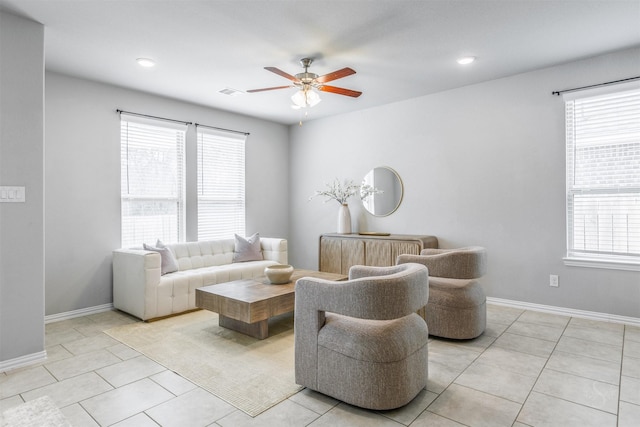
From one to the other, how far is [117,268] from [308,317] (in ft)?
10.0

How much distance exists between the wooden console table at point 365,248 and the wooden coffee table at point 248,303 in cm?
149

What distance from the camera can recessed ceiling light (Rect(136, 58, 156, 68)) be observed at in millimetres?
3638

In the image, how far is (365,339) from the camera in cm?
205

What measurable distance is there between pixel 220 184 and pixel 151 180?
42.7 inches

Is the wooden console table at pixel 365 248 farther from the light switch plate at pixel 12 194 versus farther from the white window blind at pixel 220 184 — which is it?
the light switch plate at pixel 12 194

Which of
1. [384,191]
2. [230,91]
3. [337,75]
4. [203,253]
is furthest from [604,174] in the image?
[203,253]

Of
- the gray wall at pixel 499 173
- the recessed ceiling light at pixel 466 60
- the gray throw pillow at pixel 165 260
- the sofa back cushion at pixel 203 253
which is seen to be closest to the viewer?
the recessed ceiling light at pixel 466 60

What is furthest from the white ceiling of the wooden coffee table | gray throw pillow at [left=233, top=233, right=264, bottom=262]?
the wooden coffee table

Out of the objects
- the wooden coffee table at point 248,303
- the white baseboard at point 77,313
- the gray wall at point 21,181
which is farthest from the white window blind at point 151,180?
the wooden coffee table at point 248,303

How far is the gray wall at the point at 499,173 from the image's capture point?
150 inches

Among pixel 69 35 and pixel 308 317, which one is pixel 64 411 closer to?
pixel 308 317

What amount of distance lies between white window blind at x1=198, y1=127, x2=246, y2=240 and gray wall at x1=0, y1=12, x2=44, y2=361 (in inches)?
97.1

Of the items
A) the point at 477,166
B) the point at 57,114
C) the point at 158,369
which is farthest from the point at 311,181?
the point at 158,369

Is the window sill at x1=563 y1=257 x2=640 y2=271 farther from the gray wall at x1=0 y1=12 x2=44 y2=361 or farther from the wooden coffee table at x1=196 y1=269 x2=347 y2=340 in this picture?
the gray wall at x1=0 y1=12 x2=44 y2=361
